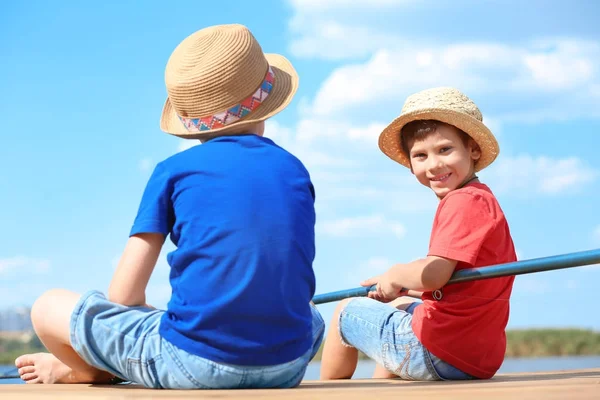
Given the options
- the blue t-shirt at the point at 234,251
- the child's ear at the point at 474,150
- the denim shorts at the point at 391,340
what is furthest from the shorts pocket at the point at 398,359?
the child's ear at the point at 474,150

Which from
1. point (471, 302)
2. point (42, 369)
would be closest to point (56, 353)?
point (42, 369)

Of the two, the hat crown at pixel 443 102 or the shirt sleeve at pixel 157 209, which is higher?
the hat crown at pixel 443 102

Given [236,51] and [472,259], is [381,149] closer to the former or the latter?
[472,259]

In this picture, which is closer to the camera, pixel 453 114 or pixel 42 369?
pixel 42 369

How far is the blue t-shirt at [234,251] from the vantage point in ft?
8.11

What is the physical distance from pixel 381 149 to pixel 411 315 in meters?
0.82

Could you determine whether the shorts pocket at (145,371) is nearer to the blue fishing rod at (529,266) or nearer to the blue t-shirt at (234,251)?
the blue t-shirt at (234,251)

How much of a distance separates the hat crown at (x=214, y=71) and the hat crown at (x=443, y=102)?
82 centimetres

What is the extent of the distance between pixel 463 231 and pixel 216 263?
1.03m

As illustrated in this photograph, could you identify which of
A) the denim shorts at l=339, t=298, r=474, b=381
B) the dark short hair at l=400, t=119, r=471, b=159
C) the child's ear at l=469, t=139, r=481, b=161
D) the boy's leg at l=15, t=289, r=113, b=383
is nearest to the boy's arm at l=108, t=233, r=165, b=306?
the boy's leg at l=15, t=289, r=113, b=383

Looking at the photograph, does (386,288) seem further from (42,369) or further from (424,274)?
(42,369)

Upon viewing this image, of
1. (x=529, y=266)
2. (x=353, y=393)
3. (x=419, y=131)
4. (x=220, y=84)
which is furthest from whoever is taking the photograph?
(x=419, y=131)

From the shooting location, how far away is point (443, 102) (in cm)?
338

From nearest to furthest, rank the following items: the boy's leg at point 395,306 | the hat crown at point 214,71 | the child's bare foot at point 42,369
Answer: the hat crown at point 214,71 → the child's bare foot at point 42,369 → the boy's leg at point 395,306
